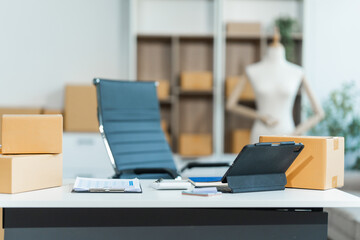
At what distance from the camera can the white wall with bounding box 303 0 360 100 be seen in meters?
4.90

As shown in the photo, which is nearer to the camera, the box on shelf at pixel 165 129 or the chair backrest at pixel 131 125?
the chair backrest at pixel 131 125

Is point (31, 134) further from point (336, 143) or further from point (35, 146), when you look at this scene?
point (336, 143)

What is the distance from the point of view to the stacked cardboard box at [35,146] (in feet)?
6.29

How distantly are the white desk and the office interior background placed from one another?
2.88 meters

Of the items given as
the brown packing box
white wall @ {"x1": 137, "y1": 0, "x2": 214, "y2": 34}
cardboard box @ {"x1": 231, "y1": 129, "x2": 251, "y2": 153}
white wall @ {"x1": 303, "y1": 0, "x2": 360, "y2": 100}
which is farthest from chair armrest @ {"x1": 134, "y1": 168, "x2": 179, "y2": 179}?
white wall @ {"x1": 303, "y1": 0, "x2": 360, "y2": 100}

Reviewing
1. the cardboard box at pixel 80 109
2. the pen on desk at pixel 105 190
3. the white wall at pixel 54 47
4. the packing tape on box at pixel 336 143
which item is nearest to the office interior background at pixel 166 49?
the white wall at pixel 54 47

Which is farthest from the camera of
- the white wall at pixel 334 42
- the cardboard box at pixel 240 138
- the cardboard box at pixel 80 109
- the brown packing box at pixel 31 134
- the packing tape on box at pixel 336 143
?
the white wall at pixel 334 42

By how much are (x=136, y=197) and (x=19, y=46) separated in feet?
11.3

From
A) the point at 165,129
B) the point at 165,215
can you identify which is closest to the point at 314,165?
the point at 165,215

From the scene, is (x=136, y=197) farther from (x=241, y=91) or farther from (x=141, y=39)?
(x=141, y=39)

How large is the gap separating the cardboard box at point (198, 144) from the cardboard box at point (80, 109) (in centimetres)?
82

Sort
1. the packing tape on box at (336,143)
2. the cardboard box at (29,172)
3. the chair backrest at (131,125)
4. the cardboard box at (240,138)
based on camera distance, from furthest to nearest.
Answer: the cardboard box at (240,138) < the chair backrest at (131,125) < the packing tape on box at (336,143) < the cardboard box at (29,172)

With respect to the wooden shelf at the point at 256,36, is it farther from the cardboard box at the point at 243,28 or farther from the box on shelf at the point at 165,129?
the box on shelf at the point at 165,129

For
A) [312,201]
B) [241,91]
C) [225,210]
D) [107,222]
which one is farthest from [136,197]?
[241,91]
